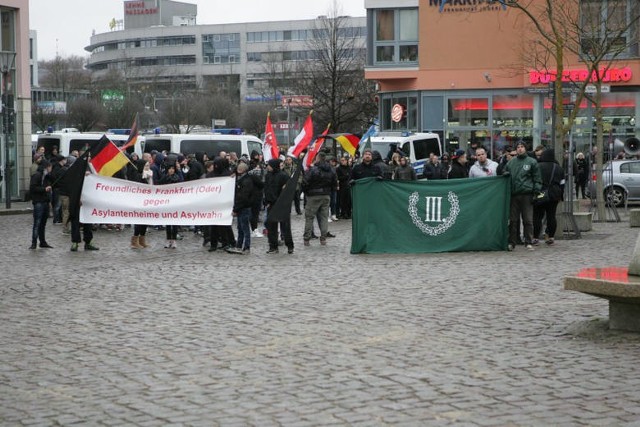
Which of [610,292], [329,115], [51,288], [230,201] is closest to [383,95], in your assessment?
[329,115]

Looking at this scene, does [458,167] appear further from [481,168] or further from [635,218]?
[635,218]

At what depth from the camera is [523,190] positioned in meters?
19.8

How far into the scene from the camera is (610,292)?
32.0 feet

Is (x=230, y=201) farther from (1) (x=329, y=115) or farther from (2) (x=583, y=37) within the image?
(1) (x=329, y=115)

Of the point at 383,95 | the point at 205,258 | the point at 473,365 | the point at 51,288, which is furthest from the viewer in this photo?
the point at 383,95

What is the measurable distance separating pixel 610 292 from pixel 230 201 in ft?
40.6

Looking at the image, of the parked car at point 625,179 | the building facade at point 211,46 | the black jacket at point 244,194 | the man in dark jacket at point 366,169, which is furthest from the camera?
the building facade at point 211,46

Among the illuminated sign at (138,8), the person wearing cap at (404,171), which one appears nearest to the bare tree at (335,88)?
the person wearing cap at (404,171)

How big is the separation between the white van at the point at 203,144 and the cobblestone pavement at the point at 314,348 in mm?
20485

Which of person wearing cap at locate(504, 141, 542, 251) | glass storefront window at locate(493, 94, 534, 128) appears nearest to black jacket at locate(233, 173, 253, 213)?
person wearing cap at locate(504, 141, 542, 251)

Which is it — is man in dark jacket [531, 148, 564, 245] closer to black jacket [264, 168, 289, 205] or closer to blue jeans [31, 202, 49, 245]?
black jacket [264, 168, 289, 205]

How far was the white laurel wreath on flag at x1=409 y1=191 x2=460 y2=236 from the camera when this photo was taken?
773 inches

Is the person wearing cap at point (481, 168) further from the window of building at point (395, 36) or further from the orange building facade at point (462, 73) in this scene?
the window of building at point (395, 36)

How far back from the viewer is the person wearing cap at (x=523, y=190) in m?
19.8
